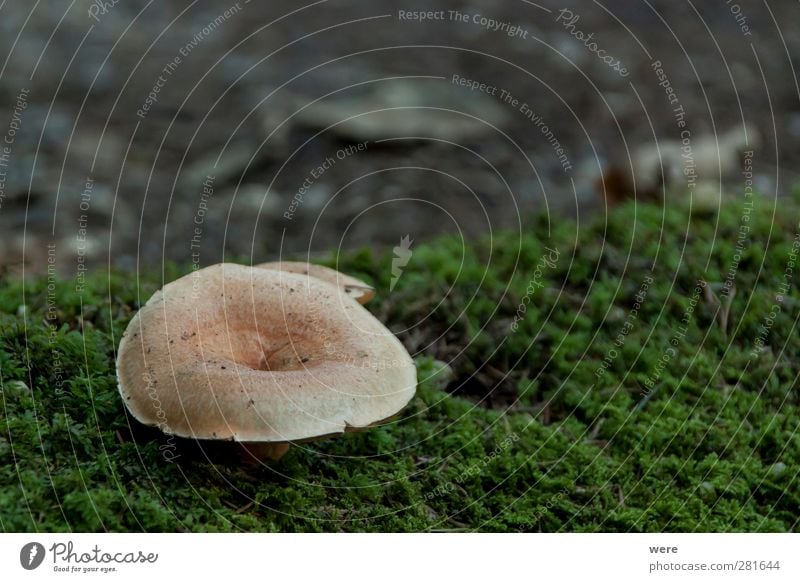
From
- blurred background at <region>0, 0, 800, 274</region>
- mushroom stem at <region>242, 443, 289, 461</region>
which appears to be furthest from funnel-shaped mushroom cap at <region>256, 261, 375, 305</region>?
blurred background at <region>0, 0, 800, 274</region>

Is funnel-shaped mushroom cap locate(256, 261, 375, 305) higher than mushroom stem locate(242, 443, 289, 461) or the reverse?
higher

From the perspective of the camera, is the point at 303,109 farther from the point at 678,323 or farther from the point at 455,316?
the point at 678,323

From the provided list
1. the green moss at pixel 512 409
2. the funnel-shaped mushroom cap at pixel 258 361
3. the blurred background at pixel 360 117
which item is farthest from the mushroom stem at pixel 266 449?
the blurred background at pixel 360 117

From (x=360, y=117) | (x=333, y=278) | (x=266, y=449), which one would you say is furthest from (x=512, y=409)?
(x=360, y=117)

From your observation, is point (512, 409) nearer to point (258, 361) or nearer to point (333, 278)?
point (333, 278)

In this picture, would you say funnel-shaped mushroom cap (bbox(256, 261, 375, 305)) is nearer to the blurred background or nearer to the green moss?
the green moss
